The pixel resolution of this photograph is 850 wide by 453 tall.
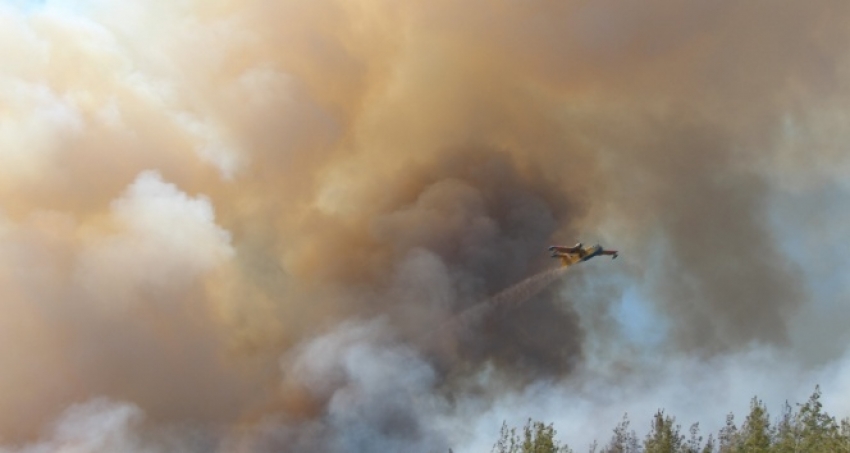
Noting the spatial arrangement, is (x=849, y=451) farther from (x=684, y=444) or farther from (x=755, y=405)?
(x=684, y=444)

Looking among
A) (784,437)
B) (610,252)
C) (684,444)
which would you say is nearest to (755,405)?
(784,437)

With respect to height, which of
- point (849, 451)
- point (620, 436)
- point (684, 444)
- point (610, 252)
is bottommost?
point (849, 451)

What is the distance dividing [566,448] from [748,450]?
12819mm

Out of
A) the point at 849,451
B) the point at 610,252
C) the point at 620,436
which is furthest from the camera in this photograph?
the point at 620,436

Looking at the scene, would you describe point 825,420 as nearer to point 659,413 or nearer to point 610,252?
point 659,413

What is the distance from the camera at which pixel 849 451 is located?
59344 mm

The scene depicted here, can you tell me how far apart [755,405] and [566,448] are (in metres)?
13.4

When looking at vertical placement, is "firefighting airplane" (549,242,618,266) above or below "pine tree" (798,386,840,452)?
above

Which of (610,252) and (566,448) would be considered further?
(610,252)

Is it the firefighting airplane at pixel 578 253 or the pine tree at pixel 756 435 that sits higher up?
the firefighting airplane at pixel 578 253

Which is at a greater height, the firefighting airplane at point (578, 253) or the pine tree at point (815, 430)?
the firefighting airplane at point (578, 253)

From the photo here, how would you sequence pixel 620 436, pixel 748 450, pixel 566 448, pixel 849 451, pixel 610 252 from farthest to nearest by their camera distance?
pixel 620 436, pixel 610 252, pixel 566 448, pixel 748 450, pixel 849 451

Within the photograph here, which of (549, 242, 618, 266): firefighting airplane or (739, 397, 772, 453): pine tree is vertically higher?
(549, 242, 618, 266): firefighting airplane

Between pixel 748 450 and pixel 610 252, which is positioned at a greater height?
pixel 610 252
